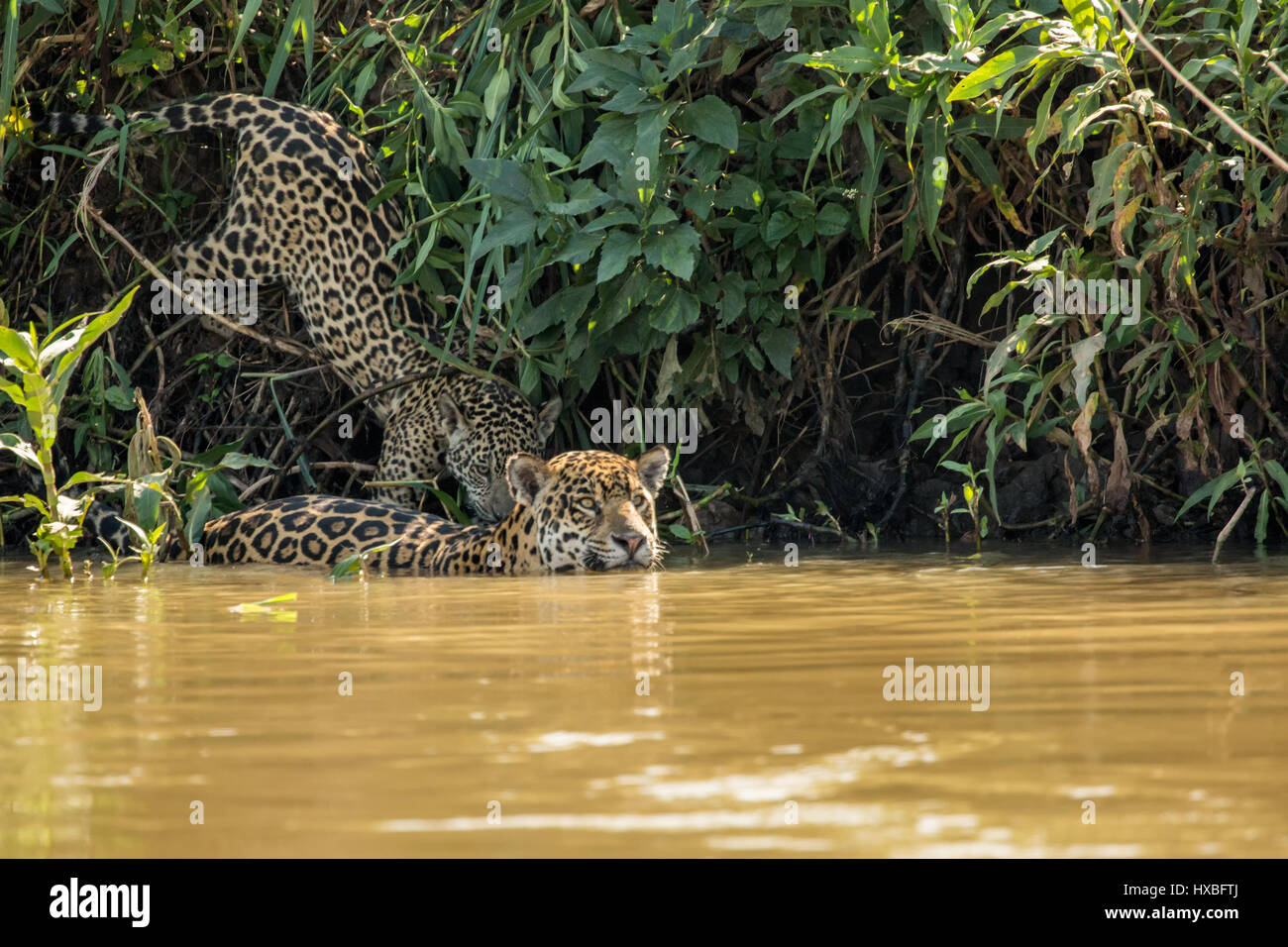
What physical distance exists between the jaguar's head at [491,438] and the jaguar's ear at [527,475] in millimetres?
801

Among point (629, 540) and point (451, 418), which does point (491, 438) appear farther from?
point (629, 540)

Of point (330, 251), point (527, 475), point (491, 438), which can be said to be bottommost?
point (527, 475)

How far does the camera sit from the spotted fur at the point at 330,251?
679 centimetres

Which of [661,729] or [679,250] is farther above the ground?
[679,250]

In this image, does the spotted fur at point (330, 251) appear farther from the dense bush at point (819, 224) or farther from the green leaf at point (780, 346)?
the green leaf at point (780, 346)

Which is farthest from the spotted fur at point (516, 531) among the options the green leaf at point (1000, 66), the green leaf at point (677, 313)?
the green leaf at point (1000, 66)

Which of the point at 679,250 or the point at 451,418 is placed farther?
the point at 451,418

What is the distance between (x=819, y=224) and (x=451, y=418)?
169 centimetres

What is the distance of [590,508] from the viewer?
5324 mm

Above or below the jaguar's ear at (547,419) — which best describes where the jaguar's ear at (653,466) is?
below

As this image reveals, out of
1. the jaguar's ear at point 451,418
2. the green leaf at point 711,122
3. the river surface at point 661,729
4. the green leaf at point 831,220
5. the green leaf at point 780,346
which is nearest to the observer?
the river surface at point 661,729

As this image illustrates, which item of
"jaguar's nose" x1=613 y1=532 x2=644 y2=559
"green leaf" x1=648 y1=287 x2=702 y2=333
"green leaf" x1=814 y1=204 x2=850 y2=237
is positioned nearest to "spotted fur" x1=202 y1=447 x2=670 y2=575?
"jaguar's nose" x1=613 y1=532 x2=644 y2=559

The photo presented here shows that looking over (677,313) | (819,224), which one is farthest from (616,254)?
(819,224)
